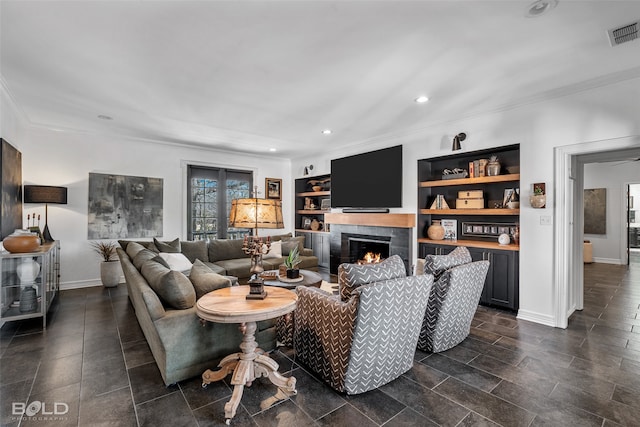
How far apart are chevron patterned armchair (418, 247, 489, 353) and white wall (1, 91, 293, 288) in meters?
5.03

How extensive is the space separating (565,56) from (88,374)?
4.82 meters

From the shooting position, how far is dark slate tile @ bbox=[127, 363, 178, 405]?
6.95 feet

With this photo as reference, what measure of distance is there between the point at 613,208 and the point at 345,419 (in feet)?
30.8

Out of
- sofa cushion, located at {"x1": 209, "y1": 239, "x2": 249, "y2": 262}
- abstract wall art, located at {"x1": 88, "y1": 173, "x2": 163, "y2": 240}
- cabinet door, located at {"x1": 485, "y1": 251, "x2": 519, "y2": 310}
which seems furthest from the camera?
sofa cushion, located at {"x1": 209, "y1": 239, "x2": 249, "y2": 262}

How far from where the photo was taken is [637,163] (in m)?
7.23

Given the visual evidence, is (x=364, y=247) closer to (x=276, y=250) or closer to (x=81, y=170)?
(x=276, y=250)

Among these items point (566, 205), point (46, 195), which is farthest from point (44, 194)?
point (566, 205)

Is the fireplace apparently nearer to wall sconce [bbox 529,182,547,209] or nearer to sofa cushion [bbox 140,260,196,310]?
wall sconce [bbox 529,182,547,209]

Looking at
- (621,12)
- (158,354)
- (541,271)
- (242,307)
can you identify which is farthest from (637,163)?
(158,354)

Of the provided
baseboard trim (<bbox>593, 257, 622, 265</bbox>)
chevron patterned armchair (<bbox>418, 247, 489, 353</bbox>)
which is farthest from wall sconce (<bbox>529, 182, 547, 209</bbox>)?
baseboard trim (<bbox>593, 257, 622, 265</bbox>)

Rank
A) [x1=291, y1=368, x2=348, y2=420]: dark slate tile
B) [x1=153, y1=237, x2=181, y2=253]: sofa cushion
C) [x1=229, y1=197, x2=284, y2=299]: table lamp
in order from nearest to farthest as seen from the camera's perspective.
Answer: [x1=291, y1=368, x2=348, y2=420]: dark slate tile
[x1=229, y1=197, x2=284, y2=299]: table lamp
[x1=153, y1=237, x2=181, y2=253]: sofa cushion

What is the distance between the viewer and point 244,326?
2.10 metres

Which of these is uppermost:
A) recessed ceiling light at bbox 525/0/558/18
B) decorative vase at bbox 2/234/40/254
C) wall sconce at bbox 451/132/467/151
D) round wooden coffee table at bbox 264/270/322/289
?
recessed ceiling light at bbox 525/0/558/18

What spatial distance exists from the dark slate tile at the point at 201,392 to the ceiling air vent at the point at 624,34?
12.9 ft
